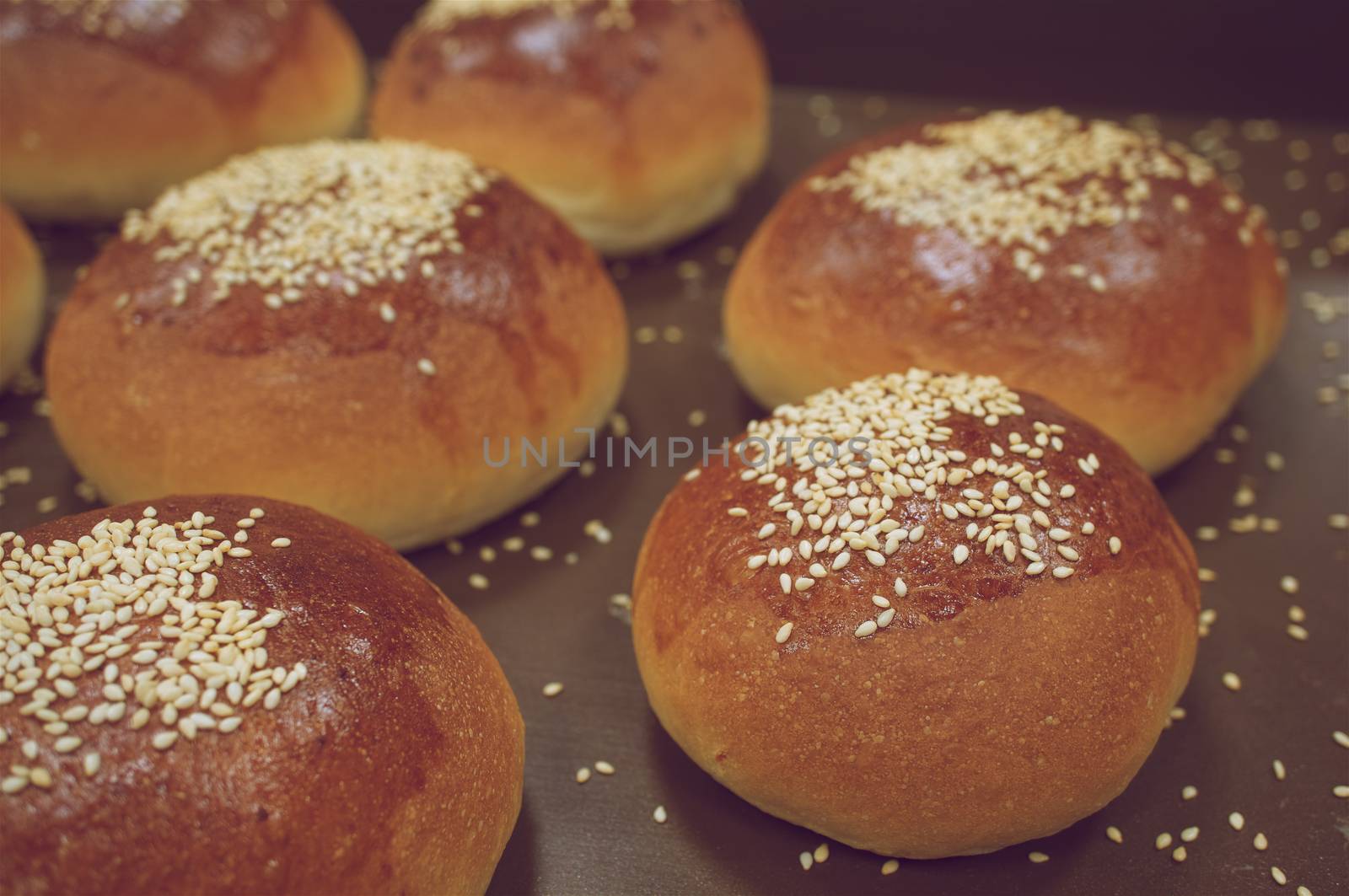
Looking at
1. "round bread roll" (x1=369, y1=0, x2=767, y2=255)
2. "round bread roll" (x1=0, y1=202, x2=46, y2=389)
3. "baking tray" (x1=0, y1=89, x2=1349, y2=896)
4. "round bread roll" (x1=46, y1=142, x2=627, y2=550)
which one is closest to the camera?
"baking tray" (x1=0, y1=89, x2=1349, y2=896)

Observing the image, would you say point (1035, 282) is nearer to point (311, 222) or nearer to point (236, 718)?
point (311, 222)

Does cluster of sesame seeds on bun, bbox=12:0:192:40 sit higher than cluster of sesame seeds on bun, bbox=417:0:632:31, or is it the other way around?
cluster of sesame seeds on bun, bbox=12:0:192:40

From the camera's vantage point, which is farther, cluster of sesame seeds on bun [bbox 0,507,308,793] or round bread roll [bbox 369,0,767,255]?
round bread roll [bbox 369,0,767,255]

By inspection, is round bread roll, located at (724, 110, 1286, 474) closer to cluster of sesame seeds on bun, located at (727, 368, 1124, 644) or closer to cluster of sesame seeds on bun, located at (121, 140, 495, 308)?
cluster of sesame seeds on bun, located at (727, 368, 1124, 644)

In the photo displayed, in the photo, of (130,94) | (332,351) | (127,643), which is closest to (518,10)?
(130,94)

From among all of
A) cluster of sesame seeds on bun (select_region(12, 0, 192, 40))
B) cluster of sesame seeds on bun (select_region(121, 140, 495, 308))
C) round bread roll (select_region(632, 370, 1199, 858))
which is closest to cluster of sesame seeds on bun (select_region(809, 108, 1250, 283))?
round bread roll (select_region(632, 370, 1199, 858))

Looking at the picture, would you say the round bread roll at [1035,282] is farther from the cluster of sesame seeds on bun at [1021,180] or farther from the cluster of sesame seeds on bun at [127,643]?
the cluster of sesame seeds on bun at [127,643]

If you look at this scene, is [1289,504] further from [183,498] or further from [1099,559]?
[183,498]
